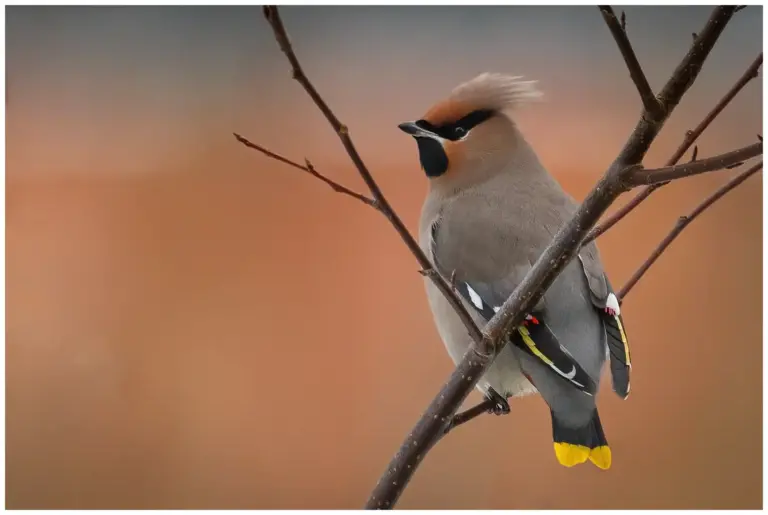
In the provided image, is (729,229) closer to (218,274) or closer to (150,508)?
(218,274)

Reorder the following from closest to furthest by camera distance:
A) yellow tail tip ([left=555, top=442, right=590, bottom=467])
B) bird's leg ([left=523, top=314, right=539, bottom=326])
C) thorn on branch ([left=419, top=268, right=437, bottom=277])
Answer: thorn on branch ([left=419, top=268, right=437, bottom=277]) < bird's leg ([left=523, top=314, right=539, bottom=326]) < yellow tail tip ([left=555, top=442, right=590, bottom=467])

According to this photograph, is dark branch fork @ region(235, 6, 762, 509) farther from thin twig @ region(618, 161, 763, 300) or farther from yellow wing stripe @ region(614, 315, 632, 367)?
yellow wing stripe @ region(614, 315, 632, 367)

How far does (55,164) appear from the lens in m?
1.90

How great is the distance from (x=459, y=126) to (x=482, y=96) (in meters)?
0.06

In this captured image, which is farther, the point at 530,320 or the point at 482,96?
the point at 482,96

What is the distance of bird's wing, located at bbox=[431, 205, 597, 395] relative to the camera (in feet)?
4.01

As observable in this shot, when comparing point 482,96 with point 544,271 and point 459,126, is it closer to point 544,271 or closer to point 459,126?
point 459,126

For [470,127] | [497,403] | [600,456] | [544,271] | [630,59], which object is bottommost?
[600,456]

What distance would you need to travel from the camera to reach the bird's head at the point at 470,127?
1.41 m

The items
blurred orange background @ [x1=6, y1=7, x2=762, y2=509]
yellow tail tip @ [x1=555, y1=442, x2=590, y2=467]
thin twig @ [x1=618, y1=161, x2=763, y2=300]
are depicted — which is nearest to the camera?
thin twig @ [x1=618, y1=161, x2=763, y2=300]

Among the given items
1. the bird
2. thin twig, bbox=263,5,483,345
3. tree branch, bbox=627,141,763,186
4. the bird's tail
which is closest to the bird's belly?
the bird

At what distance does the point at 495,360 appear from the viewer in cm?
134

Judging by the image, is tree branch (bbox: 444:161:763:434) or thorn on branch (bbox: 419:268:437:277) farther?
tree branch (bbox: 444:161:763:434)

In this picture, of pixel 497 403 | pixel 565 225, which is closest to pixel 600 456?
pixel 497 403
